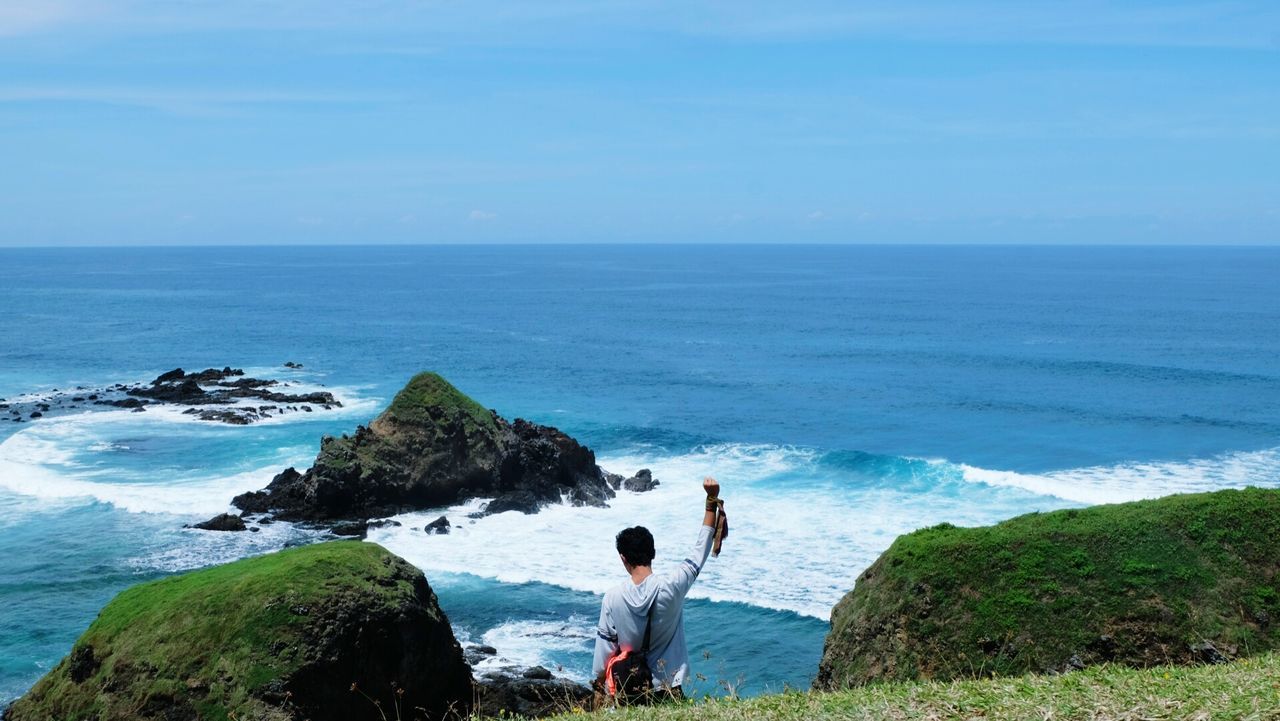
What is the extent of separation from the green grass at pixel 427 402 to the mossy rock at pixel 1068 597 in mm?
24044

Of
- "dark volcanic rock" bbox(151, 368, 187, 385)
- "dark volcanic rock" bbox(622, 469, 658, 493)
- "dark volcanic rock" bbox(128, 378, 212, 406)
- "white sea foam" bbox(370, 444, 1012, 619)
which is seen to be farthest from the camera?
"dark volcanic rock" bbox(151, 368, 187, 385)

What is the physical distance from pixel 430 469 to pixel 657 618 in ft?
105

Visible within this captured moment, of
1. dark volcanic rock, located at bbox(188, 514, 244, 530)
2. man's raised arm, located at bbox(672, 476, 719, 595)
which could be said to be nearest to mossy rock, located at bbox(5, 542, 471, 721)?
man's raised arm, located at bbox(672, 476, 719, 595)

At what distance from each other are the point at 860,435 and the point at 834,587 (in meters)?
24.6

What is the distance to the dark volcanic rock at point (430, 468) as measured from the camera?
37.7 metres

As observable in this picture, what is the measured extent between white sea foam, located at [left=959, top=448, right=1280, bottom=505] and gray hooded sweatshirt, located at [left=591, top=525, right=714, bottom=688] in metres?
34.5

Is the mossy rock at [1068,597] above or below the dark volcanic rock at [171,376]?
above

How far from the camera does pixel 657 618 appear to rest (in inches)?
313

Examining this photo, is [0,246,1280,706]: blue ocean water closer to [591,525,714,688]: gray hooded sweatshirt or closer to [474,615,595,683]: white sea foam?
[474,615,595,683]: white sea foam

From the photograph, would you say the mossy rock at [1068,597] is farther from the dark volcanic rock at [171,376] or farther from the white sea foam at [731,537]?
the dark volcanic rock at [171,376]

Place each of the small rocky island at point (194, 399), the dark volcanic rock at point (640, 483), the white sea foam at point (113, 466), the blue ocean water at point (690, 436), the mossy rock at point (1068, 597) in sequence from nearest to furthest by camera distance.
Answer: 1. the mossy rock at point (1068, 597)
2. the blue ocean water at point (690, 436)
3. the white sea foam at point (113, 466)
4. the dark volcanic rock at point (640, 483)
5. the small rocky island at point (194, 399)

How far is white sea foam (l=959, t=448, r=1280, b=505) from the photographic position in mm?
40719

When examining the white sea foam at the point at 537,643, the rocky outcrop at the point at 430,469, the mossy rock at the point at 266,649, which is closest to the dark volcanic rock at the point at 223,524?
the rocky outcrop at the point at 430,469

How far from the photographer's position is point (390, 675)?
18.2 m
